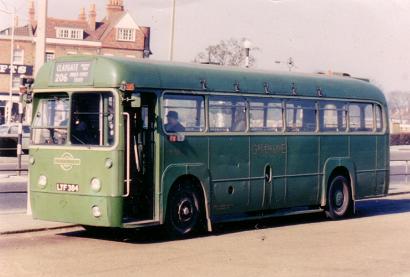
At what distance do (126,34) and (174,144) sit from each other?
232 feet

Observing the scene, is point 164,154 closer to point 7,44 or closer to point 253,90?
point 253,90

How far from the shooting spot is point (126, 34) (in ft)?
272

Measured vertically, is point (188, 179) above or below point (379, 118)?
below

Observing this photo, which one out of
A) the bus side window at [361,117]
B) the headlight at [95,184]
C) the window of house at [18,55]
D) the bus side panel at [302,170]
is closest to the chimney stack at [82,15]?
the window of house at [18,55]

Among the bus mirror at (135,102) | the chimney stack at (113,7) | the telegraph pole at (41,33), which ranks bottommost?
the bus mirror at (135,102)

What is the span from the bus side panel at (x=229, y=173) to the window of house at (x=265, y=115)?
0.46 m

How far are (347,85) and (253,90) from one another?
3546mm

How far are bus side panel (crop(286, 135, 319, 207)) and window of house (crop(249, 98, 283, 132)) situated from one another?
0.46 meters

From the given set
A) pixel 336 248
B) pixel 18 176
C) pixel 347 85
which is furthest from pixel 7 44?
pixel 336 248

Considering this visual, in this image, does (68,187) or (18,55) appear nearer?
(68,187)

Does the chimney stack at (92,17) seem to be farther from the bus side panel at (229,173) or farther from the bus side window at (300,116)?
the bus side panel at (229,173)

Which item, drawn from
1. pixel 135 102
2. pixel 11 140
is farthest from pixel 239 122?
pixel 11 140

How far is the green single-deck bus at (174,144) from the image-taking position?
41.8 ft

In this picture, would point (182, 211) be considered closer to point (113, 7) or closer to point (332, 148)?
point (332, 148)
